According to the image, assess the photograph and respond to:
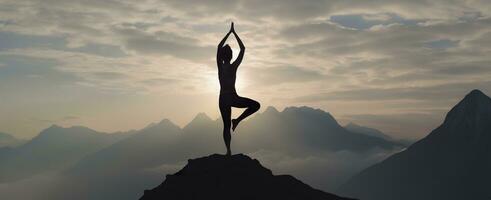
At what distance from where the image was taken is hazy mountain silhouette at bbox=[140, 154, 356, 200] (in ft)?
63.2

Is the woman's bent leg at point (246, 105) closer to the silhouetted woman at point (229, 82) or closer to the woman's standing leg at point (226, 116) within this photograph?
the silhouetted woman at point (229, 82)

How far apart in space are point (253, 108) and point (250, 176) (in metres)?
2.63

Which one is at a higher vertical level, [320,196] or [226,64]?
[226,64]

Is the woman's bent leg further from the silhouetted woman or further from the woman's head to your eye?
the woman's head

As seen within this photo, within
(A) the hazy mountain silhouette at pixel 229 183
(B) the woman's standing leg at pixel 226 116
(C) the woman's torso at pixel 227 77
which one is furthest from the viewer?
(B) the woman's standing leg at pixel 226 116

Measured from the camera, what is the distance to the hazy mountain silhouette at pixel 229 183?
19.3 m

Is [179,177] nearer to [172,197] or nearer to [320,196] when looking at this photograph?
[172,197]

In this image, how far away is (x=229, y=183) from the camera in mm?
19641

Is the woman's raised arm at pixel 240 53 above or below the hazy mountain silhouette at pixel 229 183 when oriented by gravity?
above

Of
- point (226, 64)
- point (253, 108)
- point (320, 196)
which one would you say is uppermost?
point (226, 64)

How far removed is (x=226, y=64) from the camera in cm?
2002

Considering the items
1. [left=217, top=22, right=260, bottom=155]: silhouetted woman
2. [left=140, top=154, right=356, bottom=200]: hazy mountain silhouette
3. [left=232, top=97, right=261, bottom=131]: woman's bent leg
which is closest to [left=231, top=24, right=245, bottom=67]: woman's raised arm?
[left=217, top=22, right=260, bottom=155]: silhouetted woman

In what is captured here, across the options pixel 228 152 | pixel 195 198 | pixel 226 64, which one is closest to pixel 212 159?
pixel 228 152

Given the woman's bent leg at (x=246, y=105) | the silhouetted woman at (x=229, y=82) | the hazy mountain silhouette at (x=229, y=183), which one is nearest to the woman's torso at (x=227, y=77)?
the silhouetted woman at (x=229, y=82)
